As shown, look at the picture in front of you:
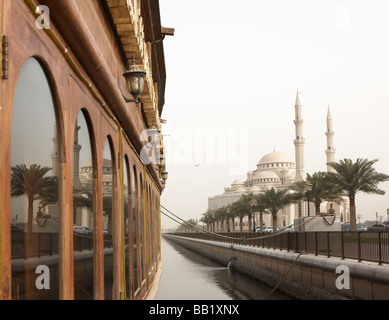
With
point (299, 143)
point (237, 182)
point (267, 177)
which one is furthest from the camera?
point (237, 182)

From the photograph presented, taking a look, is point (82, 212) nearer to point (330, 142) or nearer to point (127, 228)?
point (127, 228)

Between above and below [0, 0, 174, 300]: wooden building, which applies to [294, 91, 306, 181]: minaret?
above

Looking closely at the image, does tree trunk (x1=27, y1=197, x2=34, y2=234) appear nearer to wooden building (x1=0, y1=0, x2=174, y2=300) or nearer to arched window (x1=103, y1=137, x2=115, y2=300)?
wooden building (x1=0, y1=0, x2=174, y2=300)

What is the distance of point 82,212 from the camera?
15.1 feet

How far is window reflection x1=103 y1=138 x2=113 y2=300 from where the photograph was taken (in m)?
5.86

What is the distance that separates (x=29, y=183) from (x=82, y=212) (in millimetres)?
1605

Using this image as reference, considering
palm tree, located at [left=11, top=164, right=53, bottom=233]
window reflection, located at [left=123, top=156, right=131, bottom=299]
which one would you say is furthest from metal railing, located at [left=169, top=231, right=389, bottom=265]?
palm tree, located at [left=11, top=164, right=53, bottom=233]

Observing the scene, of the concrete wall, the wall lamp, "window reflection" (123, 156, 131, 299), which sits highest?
the wall lamp

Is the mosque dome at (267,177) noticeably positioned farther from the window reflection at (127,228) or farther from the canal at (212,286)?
the window reflection at (127,228)

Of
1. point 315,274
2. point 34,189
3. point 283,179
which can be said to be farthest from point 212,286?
point 283,179

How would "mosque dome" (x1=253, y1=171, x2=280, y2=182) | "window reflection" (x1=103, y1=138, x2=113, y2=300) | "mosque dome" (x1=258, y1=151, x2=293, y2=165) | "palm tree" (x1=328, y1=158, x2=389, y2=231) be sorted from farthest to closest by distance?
"mosque dome" (x1=258, y1=151, x2=293, y2=165)
"mosque dome" (x1=253, y1=171, x2=280, y2=182)
"palm tree" (x1=328, y1=158, x2=389, y2=231)
"window reflection" (x1=103, y1=138, x2=113, y2=300)

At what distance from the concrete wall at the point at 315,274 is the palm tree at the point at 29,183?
12.6 meters

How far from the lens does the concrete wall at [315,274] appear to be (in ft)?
48.7

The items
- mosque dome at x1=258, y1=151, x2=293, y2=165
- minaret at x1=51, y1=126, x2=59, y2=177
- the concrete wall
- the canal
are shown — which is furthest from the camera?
mosque dome at x1=258, y1=151, x2=293, y2=165
